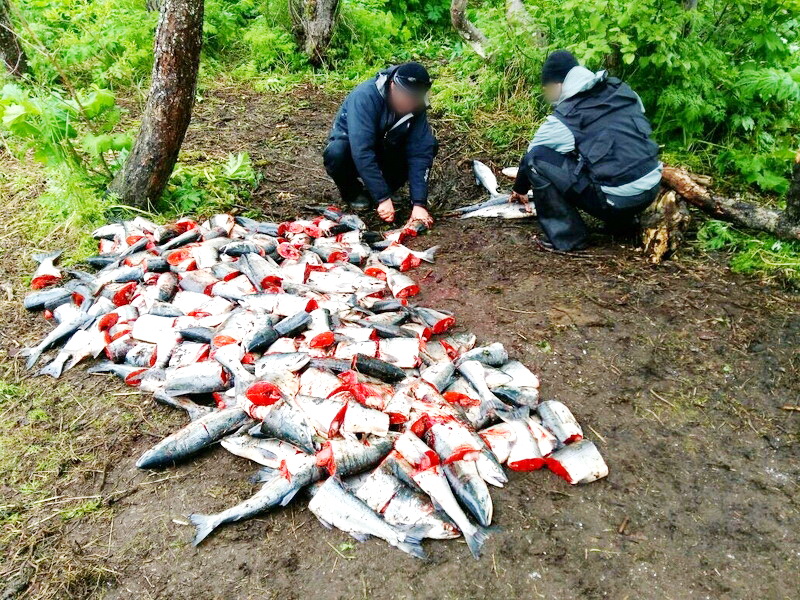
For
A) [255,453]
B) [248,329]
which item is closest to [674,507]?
[255,453]

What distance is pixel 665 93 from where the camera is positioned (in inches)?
246

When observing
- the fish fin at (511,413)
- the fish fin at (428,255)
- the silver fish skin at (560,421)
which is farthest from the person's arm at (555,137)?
the fish fin at (511,413)

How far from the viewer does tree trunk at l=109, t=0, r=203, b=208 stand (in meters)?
5.25

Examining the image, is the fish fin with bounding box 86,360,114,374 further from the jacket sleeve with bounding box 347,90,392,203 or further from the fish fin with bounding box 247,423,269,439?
the jacket sleeve with bounding box 347,90,392,203

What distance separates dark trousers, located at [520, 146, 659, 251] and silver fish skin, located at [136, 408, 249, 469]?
3.46 metres

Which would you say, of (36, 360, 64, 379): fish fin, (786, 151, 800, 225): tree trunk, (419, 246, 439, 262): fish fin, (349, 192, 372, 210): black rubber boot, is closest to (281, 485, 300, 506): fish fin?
(36, 360, 64, 379): fish fin

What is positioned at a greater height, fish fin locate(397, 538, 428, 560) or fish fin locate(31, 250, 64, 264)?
fish fin locate(397, 538, 428, 560)

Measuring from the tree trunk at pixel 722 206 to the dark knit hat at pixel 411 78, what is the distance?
253 centimetres

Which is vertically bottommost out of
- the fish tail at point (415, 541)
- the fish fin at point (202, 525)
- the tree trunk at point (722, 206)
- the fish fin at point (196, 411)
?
the fish fin at point (202, 525)

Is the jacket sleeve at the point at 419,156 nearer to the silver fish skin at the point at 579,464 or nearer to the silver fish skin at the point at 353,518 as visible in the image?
the silver fish skin at the point at 579,464

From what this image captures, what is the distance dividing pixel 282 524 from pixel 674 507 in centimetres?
211

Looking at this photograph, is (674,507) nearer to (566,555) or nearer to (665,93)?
(566,555)

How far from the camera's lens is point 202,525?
3021 millimetres

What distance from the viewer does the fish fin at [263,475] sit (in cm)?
326
